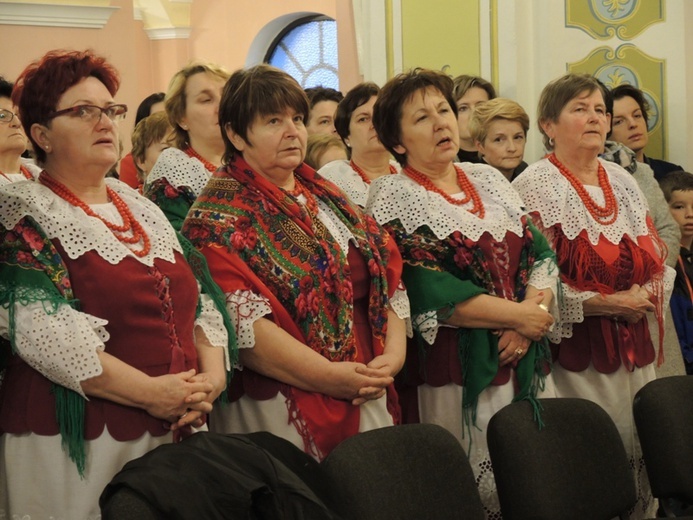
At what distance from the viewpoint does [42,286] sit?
8.02ft

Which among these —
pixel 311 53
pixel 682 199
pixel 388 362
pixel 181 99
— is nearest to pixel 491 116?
pixel 682 199

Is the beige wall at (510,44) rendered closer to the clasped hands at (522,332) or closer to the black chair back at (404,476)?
the clasped hands at (522,332)

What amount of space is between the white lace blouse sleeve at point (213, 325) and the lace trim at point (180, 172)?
0.73 m

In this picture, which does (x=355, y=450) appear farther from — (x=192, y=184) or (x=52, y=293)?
(x=192, y=184)

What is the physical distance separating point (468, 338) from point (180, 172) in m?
0.99

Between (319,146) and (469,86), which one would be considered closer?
(319,146)

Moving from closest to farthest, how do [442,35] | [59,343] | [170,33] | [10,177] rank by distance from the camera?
[59,343] → [10,177] → [442,35] → [170,33]

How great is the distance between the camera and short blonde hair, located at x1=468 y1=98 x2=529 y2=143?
427 cm

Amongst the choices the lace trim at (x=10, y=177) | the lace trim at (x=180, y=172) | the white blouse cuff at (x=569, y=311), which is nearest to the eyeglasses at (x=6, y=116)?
the lace trim at (x=10, y=177)

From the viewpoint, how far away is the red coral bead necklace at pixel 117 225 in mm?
2615

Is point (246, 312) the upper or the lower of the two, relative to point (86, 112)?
lower

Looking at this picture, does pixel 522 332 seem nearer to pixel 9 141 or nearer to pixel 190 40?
Answer: pixel 9 141

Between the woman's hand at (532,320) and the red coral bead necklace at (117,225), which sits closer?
the red coral bead necklace at (117,225)

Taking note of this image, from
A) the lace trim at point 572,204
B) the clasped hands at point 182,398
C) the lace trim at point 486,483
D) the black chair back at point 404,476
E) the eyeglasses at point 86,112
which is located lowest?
the lace trim at point 486,483
